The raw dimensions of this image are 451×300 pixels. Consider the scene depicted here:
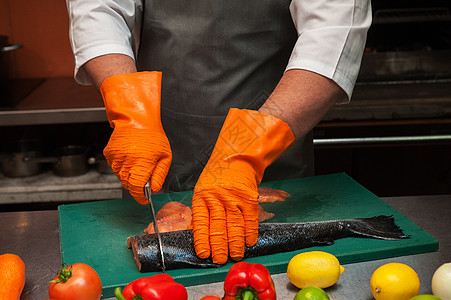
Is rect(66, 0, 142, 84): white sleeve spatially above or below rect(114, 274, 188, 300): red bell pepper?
above

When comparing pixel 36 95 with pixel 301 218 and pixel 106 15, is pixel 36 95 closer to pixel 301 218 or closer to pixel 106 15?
pixel 106 15

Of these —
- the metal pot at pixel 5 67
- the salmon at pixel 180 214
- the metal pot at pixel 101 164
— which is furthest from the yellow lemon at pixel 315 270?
the metal pot at pixel 5 67

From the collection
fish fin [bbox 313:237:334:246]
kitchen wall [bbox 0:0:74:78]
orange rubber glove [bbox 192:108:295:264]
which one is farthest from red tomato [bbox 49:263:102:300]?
kitchen wall [bbox 0:0:74:78]

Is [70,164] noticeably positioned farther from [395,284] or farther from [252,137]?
[395,284]

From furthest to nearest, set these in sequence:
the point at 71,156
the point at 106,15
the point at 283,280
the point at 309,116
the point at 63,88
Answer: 1. the point at 63,88
2. the point at 71,156
3. the point at 106,15
4. the point at 309,116
5. the point at 283,280

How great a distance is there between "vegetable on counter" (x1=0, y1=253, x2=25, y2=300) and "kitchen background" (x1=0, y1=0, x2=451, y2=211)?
1592mm

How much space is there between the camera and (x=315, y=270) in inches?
50.1

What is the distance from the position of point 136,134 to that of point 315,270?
65 centimetres

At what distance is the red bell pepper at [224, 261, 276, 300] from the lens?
1.14m

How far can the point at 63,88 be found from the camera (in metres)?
3.31

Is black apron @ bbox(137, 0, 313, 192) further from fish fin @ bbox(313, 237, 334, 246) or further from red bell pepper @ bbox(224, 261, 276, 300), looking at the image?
red bell pepper @ bbox(224, 261, 276, 300)

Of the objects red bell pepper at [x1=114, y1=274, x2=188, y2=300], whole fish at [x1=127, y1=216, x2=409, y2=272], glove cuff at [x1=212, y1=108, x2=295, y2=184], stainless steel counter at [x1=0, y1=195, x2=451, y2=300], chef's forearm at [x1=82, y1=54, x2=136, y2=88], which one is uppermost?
chef's forearm at [x1=82, y1=54, x2=136, y2=88]

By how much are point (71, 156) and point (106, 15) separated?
4.25 feet

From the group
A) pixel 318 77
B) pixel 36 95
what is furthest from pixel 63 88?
pixel 318 77
